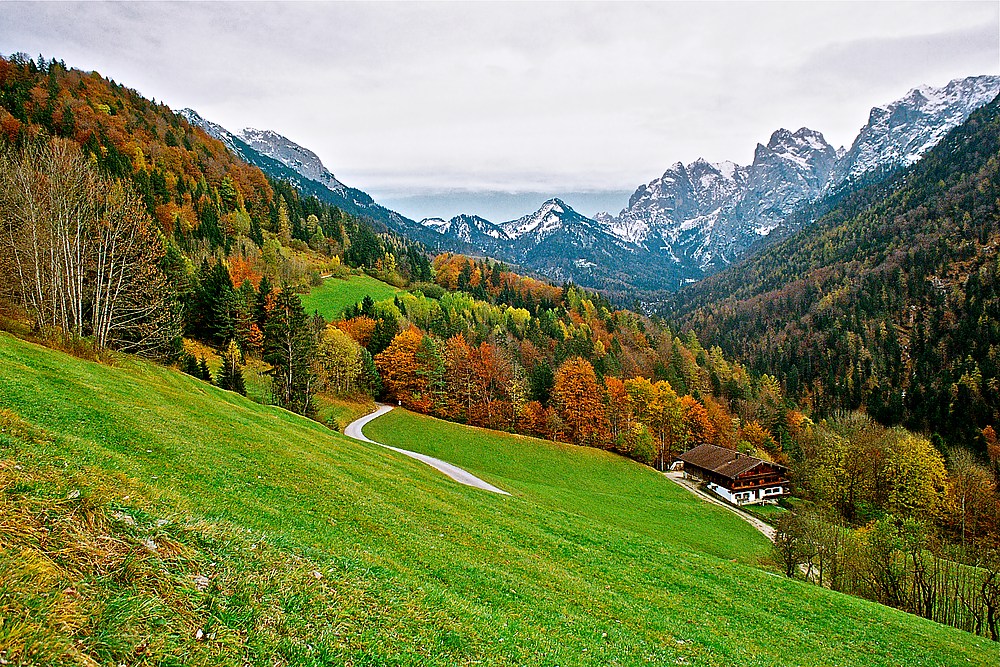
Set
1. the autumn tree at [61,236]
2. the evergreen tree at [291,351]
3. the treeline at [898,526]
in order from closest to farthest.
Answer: the autumn tree at [61,236] < the treeline at [898,526] < the evergreen tree at [291,351]

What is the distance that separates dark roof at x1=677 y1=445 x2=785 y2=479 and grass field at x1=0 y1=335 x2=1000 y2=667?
172 feet

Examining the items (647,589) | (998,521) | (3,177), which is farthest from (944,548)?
(3,177)

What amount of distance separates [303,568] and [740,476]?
73280 millimetres

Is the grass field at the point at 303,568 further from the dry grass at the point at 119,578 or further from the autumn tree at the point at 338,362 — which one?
the autumn tree at the point at 338,362

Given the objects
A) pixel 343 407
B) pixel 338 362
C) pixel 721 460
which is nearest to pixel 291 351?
pixel 343 407

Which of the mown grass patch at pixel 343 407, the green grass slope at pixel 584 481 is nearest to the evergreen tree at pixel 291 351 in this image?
the mown grass patch at pixel 343 407

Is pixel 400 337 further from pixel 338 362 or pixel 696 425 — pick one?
pixel 696 425

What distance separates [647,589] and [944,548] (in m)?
34.5

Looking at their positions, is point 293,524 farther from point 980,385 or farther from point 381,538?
point 980,385

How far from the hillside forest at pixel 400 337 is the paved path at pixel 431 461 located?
5545mm

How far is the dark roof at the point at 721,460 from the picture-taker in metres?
70.5

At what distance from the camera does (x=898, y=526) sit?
171ft

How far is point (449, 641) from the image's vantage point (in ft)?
28.8

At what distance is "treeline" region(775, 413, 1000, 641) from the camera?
91.5 feet
